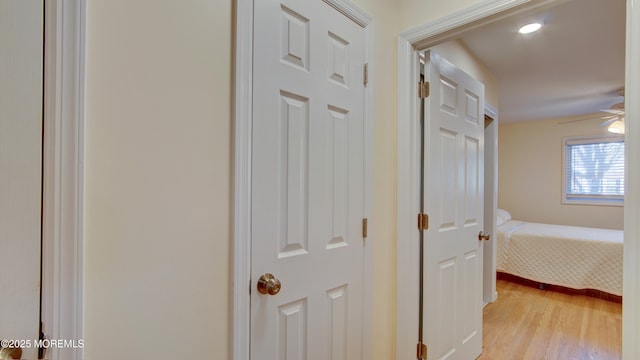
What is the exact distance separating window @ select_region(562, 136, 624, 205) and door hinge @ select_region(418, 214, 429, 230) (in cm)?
493

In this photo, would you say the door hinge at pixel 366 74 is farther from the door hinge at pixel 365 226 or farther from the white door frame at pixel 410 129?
the door hinge at pixel 365 226

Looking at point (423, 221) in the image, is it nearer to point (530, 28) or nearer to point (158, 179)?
point (158, 179)

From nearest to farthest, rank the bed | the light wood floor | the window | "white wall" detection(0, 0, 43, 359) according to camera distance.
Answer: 1. "white wall" detection(0, 0, 43, 359)
2. the light wood floor
3. the bed
4. the window

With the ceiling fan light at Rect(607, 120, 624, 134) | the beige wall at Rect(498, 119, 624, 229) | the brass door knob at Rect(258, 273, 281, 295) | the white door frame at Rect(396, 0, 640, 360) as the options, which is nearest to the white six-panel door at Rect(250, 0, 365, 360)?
the brass door knob at Rect(258, 273, 281, 295)

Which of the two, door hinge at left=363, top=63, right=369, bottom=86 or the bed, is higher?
door hinge at left=363, top=63, right=369, bottom=86

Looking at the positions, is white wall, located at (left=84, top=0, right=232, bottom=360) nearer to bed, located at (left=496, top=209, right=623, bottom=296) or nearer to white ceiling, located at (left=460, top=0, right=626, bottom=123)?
white ceiling, located at (left=460, top=0, right=626, bottom=123)

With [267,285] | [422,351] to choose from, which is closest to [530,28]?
[422,351]

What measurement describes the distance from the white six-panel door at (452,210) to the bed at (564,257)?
1987 millimetres

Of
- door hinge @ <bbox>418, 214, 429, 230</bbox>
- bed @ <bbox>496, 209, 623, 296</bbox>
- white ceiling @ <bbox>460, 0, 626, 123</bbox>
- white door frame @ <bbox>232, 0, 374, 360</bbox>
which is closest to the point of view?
white door frame @ <bbox>232, 0, 374, 360</bbox>

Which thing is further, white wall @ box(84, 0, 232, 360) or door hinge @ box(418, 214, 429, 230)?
door hinge @ box(418, 214, 429, 230)

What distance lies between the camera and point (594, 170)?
4824 mm

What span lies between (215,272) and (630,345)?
1.41m

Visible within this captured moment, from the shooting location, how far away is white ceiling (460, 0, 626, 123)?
2076 millimetres

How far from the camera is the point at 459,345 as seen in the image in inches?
76.5
